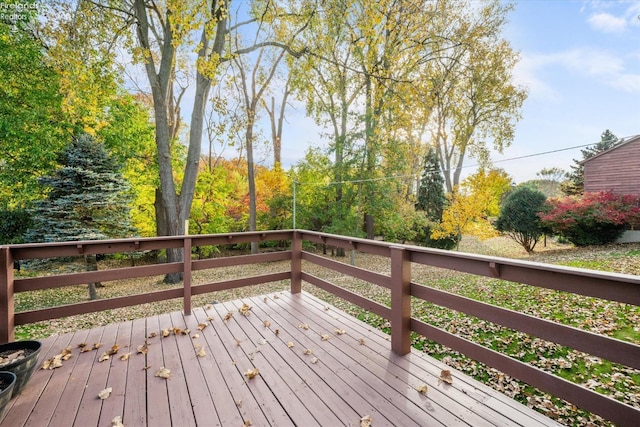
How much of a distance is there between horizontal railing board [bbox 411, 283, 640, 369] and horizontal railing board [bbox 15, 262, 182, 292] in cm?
276

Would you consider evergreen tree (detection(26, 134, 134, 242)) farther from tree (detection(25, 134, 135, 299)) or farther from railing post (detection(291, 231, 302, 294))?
railing post (detection(291, 231, 302, 294))

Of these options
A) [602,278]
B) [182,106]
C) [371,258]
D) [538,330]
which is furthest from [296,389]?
[182,106]

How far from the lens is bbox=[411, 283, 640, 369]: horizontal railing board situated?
1.32 metres

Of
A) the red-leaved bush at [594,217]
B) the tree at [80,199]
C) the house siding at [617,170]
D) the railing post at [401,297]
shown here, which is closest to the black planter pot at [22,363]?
the railing post at [401,297]

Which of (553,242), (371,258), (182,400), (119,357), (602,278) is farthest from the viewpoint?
(553,242)

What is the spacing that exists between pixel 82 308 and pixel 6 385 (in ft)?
3.91

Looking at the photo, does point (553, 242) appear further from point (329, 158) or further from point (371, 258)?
point (329, 158)

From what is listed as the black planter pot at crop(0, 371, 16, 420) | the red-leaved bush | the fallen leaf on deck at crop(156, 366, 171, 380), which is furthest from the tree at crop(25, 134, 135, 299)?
the red-leaved bush

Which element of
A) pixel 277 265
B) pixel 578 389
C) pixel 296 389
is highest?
pixel 578 389

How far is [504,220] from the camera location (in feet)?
40.7

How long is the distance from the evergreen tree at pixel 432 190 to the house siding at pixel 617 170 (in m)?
6.45

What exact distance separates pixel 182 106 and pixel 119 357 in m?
11.0

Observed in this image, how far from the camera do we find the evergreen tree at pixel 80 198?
22.3 feet

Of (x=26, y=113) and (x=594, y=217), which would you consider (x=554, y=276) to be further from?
(x=594, y=217)
